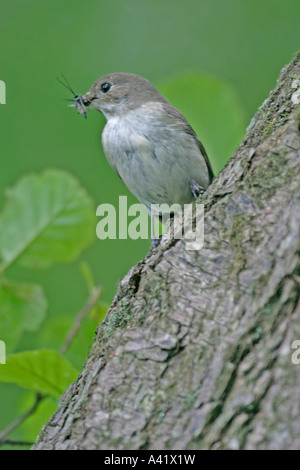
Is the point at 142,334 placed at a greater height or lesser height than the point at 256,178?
lesser

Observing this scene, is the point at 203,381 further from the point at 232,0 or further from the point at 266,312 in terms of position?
the point at 232,0

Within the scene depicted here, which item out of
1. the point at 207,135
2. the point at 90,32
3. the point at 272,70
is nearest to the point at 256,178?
the point at 207,135

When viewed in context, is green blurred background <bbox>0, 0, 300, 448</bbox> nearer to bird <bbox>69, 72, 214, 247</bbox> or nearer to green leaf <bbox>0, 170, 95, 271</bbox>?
bird <bbox>69, 72, 214, 247</bbox>

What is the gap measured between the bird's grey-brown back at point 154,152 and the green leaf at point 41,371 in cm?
210

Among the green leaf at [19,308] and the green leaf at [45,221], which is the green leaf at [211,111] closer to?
the green leaf at [45,221]

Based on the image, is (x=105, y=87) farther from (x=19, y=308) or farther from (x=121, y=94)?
(x=19, y=308)

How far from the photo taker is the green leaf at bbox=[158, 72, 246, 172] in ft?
9.81

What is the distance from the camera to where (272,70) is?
7.44 meters

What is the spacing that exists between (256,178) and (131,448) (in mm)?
981

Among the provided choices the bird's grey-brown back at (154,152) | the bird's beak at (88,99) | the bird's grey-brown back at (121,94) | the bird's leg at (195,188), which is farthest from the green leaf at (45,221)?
the bird's beak at (88,99)

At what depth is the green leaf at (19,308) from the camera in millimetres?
2754

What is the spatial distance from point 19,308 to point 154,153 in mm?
1843

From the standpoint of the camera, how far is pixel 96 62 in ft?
25.4
